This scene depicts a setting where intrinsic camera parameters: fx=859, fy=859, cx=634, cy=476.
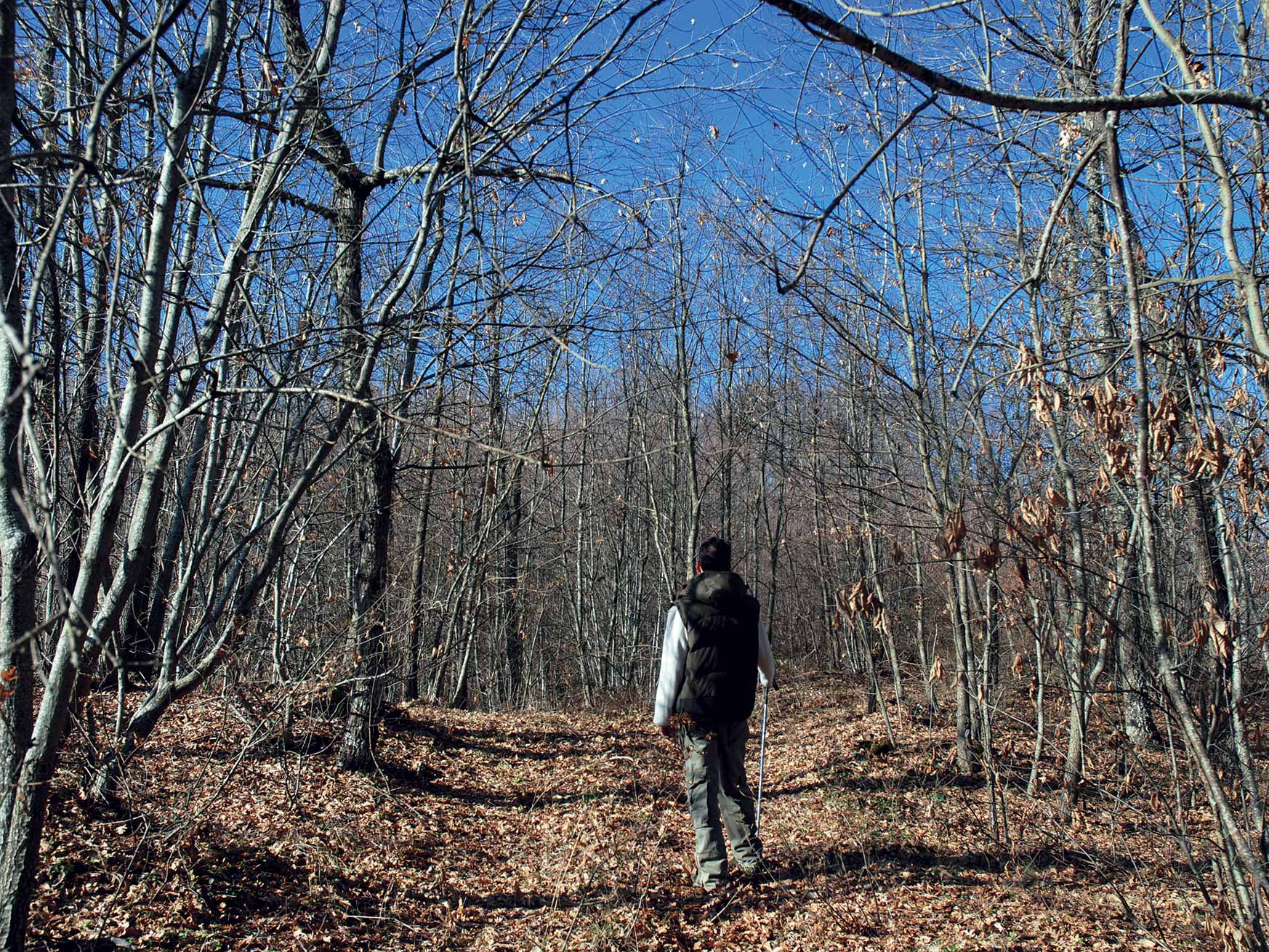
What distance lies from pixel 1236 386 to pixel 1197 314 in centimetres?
34

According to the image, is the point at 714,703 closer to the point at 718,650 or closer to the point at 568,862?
the point at 718,650

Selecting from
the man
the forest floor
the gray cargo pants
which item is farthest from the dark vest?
the forest floor

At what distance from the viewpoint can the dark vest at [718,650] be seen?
4566 mm

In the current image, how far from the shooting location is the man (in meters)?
4.55

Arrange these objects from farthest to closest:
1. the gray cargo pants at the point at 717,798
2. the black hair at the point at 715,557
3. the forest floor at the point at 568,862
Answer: the black hair at the point at 715,557 → the gray cargo pants at the point at 717,798 → the forest floor at the point at 568,862

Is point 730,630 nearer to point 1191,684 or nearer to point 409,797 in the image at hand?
point 1191,684

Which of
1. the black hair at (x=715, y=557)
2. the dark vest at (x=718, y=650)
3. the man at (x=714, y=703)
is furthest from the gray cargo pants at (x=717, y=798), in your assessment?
the black hair at (x=715, y=557)

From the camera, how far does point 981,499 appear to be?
4.90 meters

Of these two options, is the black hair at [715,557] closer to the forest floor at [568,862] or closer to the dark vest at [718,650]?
the dark vest at [718,650]

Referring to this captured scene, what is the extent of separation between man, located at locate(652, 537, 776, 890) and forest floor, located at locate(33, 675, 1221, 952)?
0.28m

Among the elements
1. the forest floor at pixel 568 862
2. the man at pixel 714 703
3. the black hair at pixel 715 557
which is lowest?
the forest floor at pixel 568 862

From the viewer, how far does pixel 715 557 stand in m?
4.89

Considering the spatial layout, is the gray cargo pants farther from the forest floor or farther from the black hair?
the black hair

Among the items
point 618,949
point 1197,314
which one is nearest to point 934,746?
point 618,949
